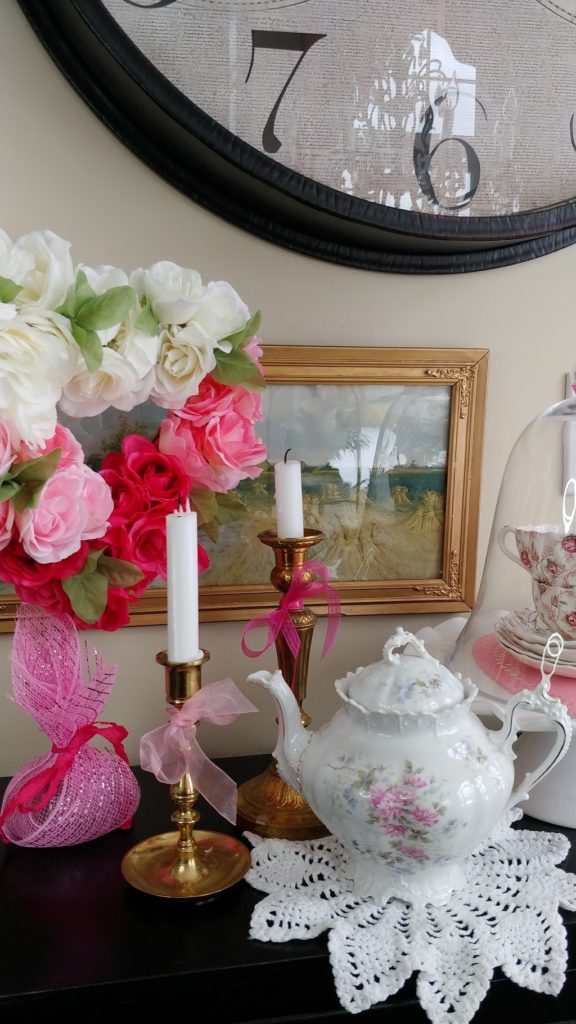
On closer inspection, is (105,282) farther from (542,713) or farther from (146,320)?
(542,713)

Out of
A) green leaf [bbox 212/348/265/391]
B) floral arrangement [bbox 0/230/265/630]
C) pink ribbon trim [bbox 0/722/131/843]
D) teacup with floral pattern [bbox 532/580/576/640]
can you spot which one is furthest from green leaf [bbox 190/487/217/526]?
teacup with floral pattern [bbox 532/580/576/640]

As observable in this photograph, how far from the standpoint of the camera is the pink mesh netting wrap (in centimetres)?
70

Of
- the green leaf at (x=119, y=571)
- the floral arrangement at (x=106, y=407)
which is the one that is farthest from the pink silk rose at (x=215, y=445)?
the green leaf at (x=119, y=571)

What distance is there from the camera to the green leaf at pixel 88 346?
569 millimetres

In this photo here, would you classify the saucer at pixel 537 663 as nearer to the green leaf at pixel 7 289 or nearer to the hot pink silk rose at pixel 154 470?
the hot pink silk rose at pixel 154 470

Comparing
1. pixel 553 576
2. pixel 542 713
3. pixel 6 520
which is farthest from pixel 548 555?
pixel 6 520

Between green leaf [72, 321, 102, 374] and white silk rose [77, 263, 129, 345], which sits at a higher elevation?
white silk rose [77, 263, 129, 345]

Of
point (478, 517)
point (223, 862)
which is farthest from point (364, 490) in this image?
point (223, 862)

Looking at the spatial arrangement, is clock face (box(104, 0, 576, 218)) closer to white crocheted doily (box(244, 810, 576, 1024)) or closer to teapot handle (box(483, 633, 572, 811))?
teapot handle (box(483, 633, 572, 811))

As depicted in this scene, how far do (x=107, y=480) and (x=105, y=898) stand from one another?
33 cm

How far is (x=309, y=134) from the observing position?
2.64 feet

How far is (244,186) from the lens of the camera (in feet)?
2.66

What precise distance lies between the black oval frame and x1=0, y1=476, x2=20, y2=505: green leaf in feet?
1.27

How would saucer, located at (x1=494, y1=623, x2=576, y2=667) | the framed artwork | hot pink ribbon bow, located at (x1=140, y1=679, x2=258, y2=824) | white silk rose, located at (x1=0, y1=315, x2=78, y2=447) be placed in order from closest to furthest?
1. white silk rose, located at (x1=0, y1=315, x2=78, y2=447)
2. hot pink ribbon bow, located at (x1=140, y1=679, x2=258, y2=824)
3. saucer, located at (x1=494, y1=623, x2=576, y2=667)
4. the framed artwork
